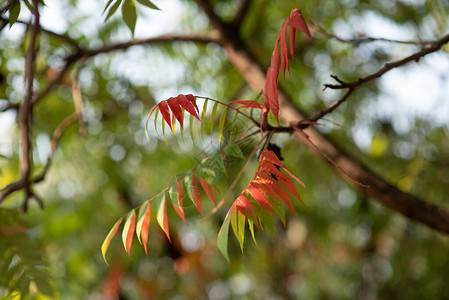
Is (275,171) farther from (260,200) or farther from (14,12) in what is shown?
(14,12)

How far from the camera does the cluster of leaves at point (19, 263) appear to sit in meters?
0.83

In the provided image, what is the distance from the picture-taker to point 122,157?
1.98 metres

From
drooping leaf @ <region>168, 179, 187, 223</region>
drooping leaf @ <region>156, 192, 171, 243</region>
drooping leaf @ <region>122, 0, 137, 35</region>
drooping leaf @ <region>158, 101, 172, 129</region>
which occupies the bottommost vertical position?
drooping leaf @ <region>156, 192, 171, 243</region>

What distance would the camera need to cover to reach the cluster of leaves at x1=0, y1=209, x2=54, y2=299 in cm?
83

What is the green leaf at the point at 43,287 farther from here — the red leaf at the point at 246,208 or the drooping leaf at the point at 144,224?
the red leaf at the point at 246,208

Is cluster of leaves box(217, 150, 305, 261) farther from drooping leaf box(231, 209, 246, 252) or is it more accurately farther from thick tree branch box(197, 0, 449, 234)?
thick tree branch box(197, 0, 449, 234)

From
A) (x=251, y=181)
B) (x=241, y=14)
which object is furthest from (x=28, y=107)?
(x=241, y=14)

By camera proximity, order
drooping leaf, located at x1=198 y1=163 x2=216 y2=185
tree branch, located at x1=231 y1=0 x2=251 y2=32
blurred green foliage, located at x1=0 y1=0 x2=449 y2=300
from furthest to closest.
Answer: blurred green foliage, located at x1=0 y1=0 x2=449 y2=300, tree branch, located at x1=231 y1=0 x2=251 y2=32, drooping leaf, located at x1=198 y1=163 x2=216 y2=185

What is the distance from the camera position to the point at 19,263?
2.81ft

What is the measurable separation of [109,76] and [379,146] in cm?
128

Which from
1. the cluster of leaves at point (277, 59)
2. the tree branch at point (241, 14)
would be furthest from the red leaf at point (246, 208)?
the tree branch at point (241, 14)

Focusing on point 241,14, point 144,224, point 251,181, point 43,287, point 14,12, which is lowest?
point 43,287

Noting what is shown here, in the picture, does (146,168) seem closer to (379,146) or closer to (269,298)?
(379,146)

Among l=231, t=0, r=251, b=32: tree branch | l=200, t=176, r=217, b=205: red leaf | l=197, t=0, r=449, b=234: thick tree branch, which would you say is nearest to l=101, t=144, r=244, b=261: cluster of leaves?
l=200, t=176, r=217, b=205: red leaf
